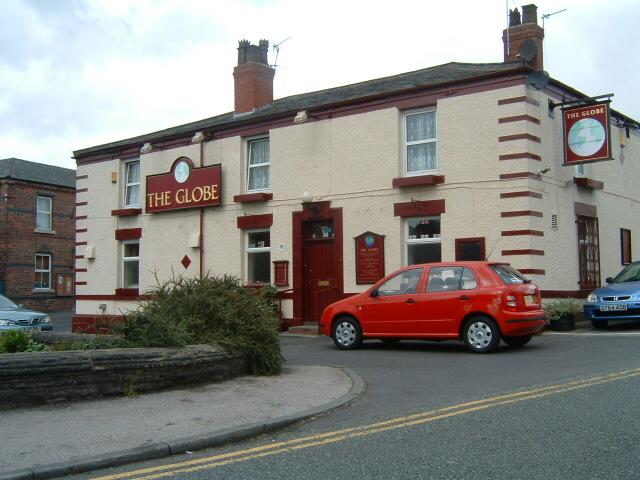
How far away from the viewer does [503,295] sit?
11.9 meters

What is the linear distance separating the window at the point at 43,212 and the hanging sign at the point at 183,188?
1465 cm

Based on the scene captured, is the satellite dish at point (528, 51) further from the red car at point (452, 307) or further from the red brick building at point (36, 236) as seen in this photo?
the red brick building at point (36, 236)

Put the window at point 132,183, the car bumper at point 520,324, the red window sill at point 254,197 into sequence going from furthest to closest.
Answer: the window at point 132,183, the red window sill at point 254,197, the car bumper at point 520,324

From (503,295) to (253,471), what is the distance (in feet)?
24.6

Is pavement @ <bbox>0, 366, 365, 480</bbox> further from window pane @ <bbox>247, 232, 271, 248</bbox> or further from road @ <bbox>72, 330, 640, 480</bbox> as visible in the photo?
window pane @ <bbox>247, 232, 271, 248</bbox>

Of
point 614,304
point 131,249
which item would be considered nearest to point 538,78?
point 614,304

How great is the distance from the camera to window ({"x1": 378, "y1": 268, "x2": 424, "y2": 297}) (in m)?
13.1

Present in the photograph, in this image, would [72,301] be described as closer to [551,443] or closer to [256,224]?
[256,224]

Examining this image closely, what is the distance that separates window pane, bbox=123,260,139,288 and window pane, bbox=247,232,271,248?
16.4 feet

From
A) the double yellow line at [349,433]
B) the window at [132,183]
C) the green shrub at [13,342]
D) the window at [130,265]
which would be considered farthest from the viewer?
the window at [132,183]

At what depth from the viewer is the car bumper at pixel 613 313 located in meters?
15.2

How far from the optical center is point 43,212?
34750 millimetres

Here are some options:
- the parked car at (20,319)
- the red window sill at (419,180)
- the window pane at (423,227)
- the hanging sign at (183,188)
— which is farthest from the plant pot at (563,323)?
the parked car at (20,319)

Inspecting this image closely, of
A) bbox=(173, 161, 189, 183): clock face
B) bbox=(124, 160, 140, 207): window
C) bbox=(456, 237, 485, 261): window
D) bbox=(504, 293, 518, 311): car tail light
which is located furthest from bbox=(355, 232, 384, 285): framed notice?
bbox=(124, 160, 140, 207): window
